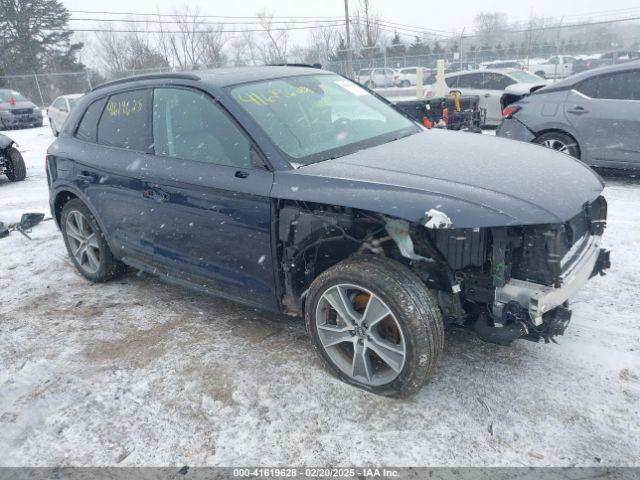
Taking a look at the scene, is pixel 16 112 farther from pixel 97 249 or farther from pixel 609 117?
pixel 609 117

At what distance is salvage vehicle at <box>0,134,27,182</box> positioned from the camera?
30.5ft

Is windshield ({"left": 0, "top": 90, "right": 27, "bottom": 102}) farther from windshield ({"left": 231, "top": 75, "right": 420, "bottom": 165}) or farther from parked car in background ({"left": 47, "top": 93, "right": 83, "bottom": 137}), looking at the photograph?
windshield ({"left": 231, "top": 75, "right": 420, "bottom": 165})

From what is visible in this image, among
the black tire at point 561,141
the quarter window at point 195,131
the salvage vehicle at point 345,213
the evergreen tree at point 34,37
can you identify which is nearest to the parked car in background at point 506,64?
the black tire at point 561,141

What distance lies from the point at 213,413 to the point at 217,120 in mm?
1783

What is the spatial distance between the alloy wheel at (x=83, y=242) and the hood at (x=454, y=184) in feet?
7.93

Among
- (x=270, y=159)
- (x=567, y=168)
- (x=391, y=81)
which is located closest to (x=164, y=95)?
(x=270, y=159)

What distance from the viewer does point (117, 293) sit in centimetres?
457

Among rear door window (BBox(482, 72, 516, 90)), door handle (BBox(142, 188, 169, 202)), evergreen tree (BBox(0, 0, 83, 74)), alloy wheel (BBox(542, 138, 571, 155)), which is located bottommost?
alloy wheel (BBox(542, 138, 571, 155))

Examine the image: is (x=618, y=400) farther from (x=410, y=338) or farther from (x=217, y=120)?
(x=217, y=120)

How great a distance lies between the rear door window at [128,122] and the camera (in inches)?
152

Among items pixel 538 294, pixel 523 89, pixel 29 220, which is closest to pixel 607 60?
pixel 523 89

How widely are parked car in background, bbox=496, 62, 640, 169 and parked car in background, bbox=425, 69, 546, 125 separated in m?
4.93

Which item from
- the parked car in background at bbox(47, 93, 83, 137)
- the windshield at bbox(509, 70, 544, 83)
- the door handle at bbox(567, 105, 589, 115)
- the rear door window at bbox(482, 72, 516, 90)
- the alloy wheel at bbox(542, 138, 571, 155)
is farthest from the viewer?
the parked car in background at bbox(47, 93, 83, 137)

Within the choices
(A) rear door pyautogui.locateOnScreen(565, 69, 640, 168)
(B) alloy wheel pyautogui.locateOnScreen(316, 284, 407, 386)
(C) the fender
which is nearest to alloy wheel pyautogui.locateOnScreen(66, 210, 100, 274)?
(C) the fender
